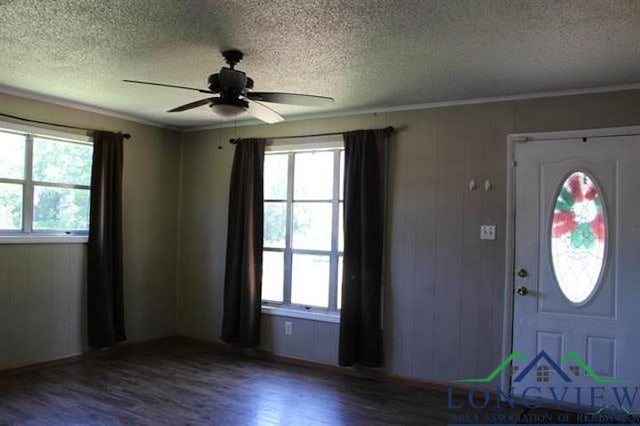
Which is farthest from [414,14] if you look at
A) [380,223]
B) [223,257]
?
[223,257]

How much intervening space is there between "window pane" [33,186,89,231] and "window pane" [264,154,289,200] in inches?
71.9

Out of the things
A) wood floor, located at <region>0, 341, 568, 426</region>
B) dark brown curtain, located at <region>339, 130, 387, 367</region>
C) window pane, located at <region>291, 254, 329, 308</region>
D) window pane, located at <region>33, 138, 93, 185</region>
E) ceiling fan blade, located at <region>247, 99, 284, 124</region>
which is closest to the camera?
ceiling fan blade, located at <region>247, 99, 284, 124</region>

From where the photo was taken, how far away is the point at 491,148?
156 inches

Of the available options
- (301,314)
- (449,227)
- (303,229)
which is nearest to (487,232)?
(449,227)

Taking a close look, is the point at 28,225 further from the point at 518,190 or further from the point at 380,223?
the point at 518,190

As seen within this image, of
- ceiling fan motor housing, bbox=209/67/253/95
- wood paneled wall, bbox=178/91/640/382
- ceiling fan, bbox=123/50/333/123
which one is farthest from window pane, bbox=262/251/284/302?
ceiling fan motor housing, bbox=209/67/253/95

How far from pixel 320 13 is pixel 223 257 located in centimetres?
345

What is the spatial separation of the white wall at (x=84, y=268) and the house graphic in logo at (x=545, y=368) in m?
3.57

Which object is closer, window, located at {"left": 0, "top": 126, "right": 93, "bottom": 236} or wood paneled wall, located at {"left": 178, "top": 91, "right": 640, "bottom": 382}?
wood paneled wall, located at {"left": 178, "top": 91, "right": 640, "bottom": 382}

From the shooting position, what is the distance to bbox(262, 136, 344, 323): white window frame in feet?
15.3

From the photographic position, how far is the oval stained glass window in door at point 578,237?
357 cm

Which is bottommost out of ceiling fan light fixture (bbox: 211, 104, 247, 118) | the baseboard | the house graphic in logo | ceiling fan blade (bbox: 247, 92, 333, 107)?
the baseboard

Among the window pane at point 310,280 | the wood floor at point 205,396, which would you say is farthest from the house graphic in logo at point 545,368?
the window pane at point 310,280

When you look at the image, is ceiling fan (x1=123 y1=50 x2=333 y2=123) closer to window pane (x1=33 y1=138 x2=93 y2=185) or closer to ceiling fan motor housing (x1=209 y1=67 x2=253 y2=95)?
ceiling fan motor housing (x1=209 y1=67 x2=253 y2=95)
